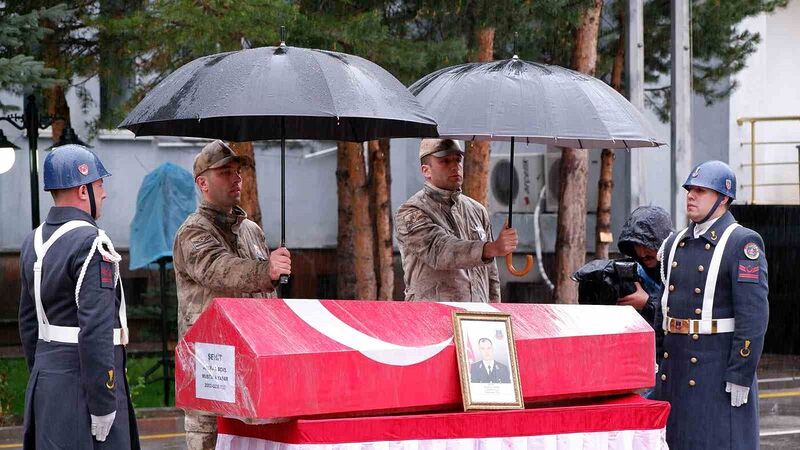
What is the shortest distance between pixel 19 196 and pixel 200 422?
52.3ft

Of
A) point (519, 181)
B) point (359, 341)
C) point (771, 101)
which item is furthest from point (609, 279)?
point (519, 181)

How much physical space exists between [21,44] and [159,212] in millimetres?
3072

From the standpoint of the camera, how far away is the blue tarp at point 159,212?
14.2 m

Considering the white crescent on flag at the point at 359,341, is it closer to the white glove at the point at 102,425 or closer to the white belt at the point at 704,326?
the white glove at the point at 102,425

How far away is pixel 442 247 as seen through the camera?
24.2 feet

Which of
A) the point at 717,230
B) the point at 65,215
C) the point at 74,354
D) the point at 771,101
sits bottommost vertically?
the point at 74,354

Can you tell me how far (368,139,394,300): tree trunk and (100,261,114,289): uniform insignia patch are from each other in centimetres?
1120

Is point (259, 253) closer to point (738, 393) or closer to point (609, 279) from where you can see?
point (609, 279)

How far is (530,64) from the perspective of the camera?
7.52 metres

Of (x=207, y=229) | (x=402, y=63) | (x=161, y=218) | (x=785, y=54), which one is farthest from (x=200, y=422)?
(x=785, y=54)

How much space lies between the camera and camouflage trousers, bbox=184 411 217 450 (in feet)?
21.8

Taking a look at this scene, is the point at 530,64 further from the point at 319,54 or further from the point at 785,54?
the point at 785,54

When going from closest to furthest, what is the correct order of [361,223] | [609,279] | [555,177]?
[609,279] < [361,223] < [555,177]

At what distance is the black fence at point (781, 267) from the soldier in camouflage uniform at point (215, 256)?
13.2 metres
